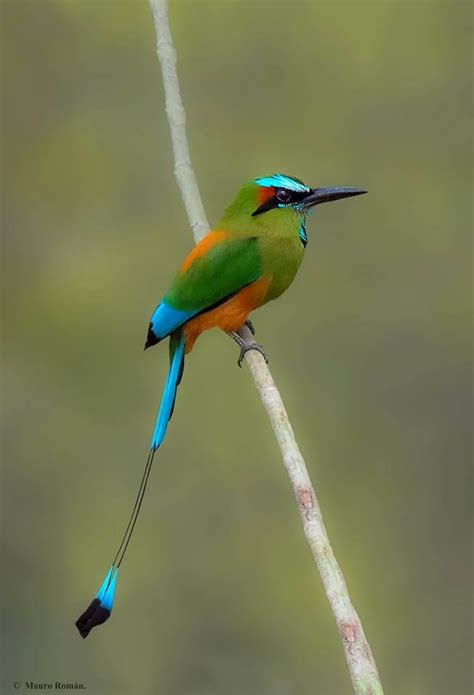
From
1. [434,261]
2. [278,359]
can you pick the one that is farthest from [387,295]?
[278,359]

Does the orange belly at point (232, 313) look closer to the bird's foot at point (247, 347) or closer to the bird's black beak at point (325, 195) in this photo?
the bird's foot at point (247, 347)

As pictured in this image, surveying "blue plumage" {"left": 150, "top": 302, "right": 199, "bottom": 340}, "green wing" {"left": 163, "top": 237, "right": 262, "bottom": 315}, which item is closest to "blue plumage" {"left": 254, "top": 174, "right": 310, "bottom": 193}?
"green wing" {"left": 163, "top": 237, "right": 262, "bottom": 315}

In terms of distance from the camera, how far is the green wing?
198 cm

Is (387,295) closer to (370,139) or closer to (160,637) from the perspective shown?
(370,139)

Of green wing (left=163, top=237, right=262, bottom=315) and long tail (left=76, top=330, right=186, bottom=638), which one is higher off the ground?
green wing (left=163, top=237, right=262, bottom=315)

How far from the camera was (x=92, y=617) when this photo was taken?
A: 1.47 metres

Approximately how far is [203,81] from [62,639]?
5.58 feet

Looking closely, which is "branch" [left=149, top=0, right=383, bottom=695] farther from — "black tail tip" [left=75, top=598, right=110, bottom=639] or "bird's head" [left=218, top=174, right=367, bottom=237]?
"black tail tip" [left=75, top=598, right=110, bottom=639]

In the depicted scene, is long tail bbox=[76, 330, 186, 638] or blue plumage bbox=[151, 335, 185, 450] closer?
long tail bbox=[76, 330, 186, 638]

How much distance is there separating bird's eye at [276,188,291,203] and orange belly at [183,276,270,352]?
148 mm

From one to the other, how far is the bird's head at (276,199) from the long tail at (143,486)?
262 mm

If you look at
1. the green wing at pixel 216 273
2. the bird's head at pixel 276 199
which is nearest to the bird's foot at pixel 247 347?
the green wing at pixel 216 273

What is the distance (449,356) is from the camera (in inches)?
130

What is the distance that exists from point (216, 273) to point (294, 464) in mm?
618
